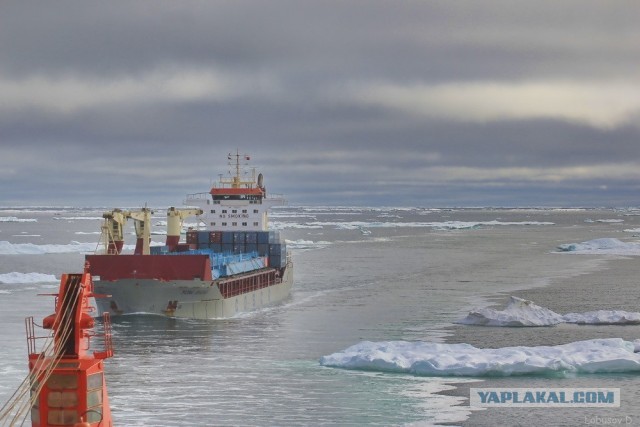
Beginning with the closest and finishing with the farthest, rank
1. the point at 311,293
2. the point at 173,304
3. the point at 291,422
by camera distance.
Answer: the point at 291,422 < the point at 173,304 < the point at 311,293

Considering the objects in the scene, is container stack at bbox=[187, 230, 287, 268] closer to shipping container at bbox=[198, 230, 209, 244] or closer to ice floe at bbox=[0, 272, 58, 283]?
shipping container at bbox=[198, 230, 209, 244]

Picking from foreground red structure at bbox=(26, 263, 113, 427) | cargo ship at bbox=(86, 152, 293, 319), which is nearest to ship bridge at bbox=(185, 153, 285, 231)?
cargo ship at bbox=(86, 152, 293, 319)

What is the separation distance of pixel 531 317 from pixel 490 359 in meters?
10.4

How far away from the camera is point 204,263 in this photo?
36500mm

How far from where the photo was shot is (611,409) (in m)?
20.7

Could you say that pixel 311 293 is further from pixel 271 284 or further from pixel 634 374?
pixel 634 374

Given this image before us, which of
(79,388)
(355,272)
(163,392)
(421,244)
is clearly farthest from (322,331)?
(421,244)

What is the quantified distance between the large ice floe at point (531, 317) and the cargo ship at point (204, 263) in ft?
35.0

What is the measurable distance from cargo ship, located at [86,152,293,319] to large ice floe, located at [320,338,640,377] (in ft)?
38.0

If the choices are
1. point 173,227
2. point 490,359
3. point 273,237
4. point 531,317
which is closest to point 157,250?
point 173,227

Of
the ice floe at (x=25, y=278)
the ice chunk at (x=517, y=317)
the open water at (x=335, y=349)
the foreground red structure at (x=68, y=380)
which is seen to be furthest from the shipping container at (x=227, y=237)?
the foreground red structure at (x=68, y=380)

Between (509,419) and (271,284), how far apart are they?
1084 inches

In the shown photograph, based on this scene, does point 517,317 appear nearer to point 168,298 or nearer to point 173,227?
point 168,298

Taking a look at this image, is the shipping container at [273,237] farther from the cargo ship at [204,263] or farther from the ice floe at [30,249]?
the ice floe at [30,249]
